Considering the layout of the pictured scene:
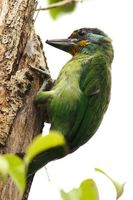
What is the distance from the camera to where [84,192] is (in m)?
1.24

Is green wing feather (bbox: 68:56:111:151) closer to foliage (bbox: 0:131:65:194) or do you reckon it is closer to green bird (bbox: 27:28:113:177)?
green bird (bbox: 27:28:113:177)

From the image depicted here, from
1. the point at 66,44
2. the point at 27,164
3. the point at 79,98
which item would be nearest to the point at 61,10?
the point at 79,98

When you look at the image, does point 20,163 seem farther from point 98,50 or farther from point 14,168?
point 98,50

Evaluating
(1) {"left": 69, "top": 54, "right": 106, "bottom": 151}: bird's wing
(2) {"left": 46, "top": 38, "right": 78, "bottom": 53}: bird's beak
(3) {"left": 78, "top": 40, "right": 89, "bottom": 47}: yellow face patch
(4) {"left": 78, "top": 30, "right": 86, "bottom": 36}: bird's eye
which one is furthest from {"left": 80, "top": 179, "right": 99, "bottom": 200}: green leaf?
(4) {"left": 78, "top": 30, "right": 86, "bottom": 36}: bird's eye

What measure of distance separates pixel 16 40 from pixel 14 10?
0.21m

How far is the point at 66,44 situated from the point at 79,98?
68 centimetres

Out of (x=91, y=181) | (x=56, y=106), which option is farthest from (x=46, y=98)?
(x=91, y=181)

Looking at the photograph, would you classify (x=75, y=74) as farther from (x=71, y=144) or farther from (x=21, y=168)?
(x=21, y=168)

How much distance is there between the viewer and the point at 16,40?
2719 mm

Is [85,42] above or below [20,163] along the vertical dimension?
below

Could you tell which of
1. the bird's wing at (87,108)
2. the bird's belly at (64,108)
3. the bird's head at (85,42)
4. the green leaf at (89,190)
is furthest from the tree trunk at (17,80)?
the green leaf at (89,190)

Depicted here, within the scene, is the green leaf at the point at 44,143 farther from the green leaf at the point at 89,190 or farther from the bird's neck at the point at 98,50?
the bird's neck at the point at 98,50

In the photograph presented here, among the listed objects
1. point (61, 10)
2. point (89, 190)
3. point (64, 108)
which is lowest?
point (64, 108)

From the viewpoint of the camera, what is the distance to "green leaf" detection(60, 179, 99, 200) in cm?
120
